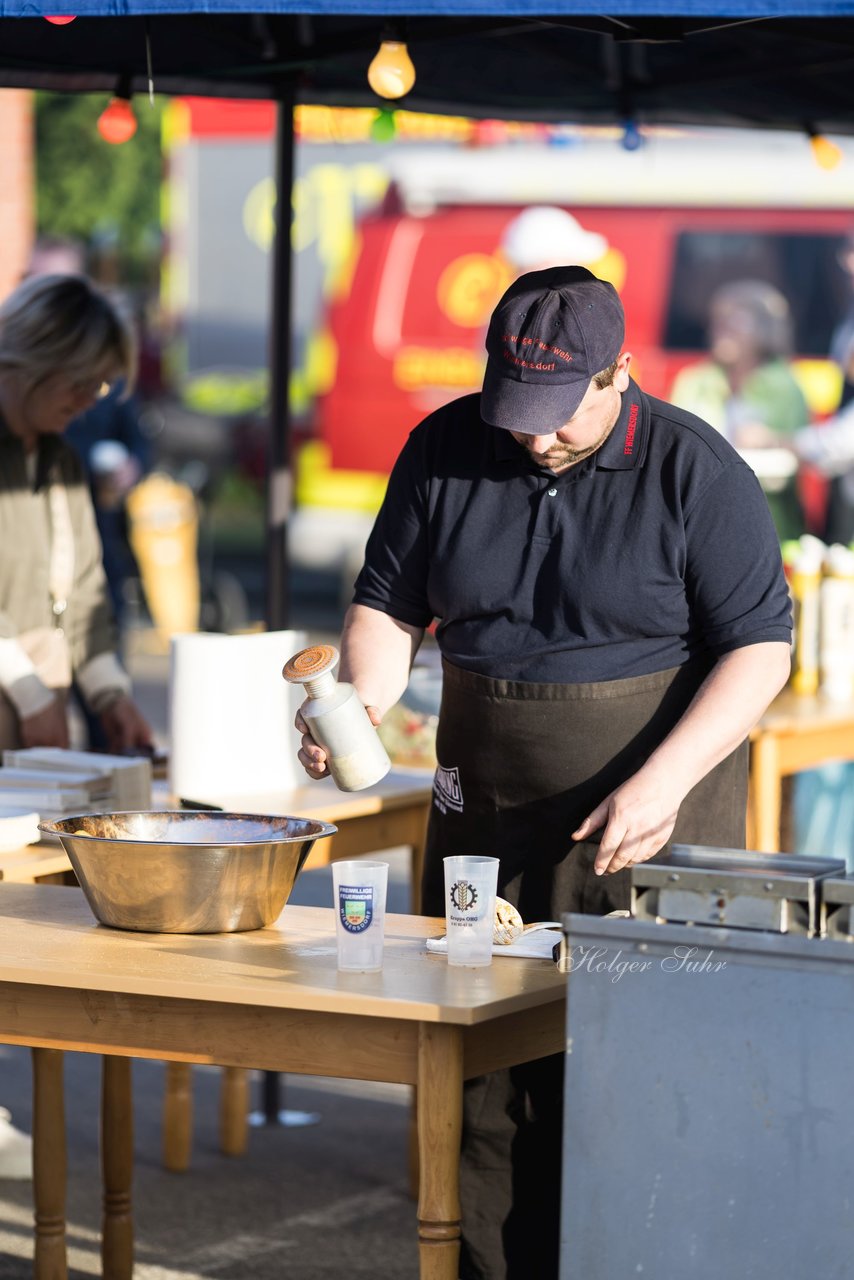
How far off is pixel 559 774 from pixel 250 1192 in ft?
5.76

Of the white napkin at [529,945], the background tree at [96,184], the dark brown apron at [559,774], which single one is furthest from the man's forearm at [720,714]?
the background tree at [96,184]

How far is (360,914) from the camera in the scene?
276 cm

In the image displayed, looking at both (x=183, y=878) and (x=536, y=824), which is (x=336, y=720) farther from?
(x=536, y=824)

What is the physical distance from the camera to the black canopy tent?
450 cm

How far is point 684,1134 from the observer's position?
8.12ft

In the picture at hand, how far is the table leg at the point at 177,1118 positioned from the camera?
4598mm

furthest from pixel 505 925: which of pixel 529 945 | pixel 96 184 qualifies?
pixel 96 184

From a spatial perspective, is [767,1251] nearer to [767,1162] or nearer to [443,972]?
[767,1162]

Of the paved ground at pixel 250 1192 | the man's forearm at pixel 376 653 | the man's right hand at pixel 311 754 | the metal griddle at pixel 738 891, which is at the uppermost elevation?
the man's forearm at pixel 376 653

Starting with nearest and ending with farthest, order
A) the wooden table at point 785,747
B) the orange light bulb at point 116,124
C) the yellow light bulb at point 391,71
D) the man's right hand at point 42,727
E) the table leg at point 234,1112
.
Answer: the yellow light bulb at point 391,71
the man's right hand at point 42,727
the orange light bulb at point 116,124
the table leg at point 234,1112
the wooden table at point 785,747

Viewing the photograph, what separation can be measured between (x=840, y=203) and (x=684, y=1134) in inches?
366

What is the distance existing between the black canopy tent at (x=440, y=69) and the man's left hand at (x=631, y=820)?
1.66 metres

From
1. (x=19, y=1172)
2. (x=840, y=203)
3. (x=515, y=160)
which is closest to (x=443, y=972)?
(x=19, y=1172)

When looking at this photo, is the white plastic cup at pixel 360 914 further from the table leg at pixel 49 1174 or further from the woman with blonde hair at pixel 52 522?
the woman with blonde hair at pixel 52 522
